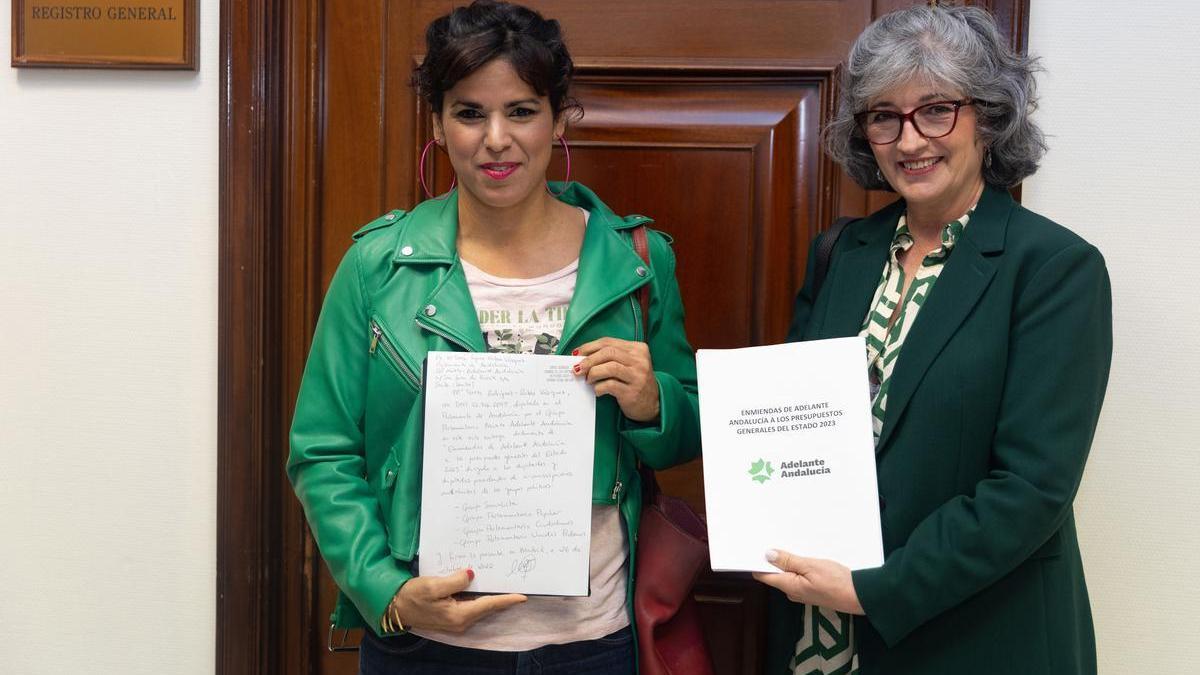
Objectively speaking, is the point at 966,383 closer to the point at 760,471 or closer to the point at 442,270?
the point at 760,471

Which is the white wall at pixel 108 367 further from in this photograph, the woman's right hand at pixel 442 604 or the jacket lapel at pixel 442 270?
the woman's right hand at pixel 442 604

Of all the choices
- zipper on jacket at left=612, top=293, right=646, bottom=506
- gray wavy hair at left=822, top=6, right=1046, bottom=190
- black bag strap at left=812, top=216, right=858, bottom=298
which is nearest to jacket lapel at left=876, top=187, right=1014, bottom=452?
gray wavy hair at left=822, top=6, right=1046, bottom=190

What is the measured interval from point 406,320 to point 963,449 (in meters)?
0.79

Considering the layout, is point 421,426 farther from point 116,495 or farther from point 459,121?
point 116,495

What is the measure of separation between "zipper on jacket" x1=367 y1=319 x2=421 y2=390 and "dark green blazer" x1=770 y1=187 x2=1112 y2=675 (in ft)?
2.16

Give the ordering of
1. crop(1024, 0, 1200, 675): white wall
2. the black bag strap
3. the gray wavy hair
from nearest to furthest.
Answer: the gray wavy hair → the black bag strap → crop(1024, 0, 1200, 675): white wall

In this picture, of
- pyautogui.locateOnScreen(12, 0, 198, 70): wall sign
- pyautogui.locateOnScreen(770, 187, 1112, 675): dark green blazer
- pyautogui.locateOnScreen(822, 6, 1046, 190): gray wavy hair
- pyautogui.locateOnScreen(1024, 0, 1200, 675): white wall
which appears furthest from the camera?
pyautogui.locateOnScreen(12, 0, 198, 70): wall sign

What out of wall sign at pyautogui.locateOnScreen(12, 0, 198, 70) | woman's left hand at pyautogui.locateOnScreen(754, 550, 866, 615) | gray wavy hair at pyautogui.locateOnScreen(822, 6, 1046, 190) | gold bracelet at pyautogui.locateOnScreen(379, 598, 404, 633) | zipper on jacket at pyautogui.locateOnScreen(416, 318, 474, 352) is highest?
wall sign at pyautogui.locateOnScreen(12, 0, 198, 70)

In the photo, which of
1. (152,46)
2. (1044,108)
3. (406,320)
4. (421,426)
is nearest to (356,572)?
(421,426)

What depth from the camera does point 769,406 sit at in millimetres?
1434

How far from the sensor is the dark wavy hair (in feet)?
4.81

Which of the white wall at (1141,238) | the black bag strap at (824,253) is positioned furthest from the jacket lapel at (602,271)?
the white wall at (1141,238)

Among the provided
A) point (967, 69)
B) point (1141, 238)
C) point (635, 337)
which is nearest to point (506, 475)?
point (635, 337)

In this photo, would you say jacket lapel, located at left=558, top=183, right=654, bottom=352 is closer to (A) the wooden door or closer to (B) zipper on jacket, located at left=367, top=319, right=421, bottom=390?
(B) zipper on jacket, located at left=367, top=319, right=421, bottom=390
